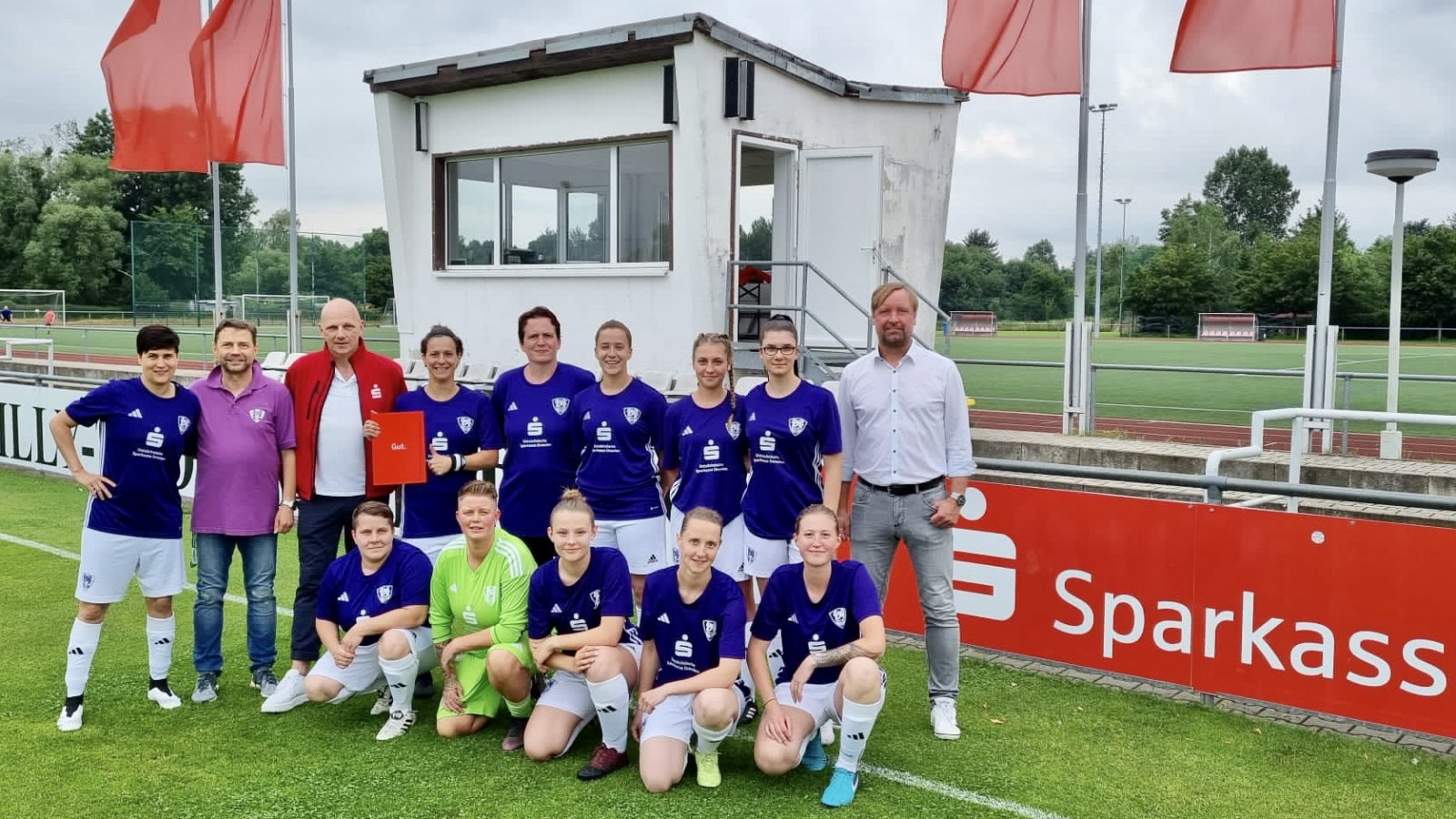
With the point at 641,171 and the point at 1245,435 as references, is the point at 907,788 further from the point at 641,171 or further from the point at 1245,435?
the point at 1245,435

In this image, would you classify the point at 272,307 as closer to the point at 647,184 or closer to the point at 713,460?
the point at 647,184

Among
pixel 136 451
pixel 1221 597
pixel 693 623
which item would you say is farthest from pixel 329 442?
pixel 1221 597

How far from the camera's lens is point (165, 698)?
199 inches

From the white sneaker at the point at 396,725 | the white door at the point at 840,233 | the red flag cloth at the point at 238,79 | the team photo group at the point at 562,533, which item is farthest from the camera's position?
the red flag cloth at the point at 238,79

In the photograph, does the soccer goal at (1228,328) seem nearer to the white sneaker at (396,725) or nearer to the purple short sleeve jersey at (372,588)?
the purple short sleeve jersey at (372,588)

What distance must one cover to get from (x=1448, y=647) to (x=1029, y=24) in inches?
290

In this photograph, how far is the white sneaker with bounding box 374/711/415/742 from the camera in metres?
4.69

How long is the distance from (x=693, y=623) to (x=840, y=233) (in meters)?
7.28

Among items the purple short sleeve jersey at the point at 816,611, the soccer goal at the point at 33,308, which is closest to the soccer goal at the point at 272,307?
the soccer goal at the point at 33,308

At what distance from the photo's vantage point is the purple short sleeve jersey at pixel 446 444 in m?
5.18

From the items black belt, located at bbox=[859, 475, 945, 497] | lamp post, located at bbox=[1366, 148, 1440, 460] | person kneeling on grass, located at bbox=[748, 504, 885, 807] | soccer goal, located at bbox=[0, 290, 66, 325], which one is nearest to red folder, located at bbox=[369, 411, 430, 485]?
person kneeling on grass, located at bbox=[748, 504, 885, 807]

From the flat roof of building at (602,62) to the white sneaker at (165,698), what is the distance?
6681 millimetres

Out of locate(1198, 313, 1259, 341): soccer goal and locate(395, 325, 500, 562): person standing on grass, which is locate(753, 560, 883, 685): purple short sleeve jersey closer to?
locate(395, 325, 500, 562): person standing on grass

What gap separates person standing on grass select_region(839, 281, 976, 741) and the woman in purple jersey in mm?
488
